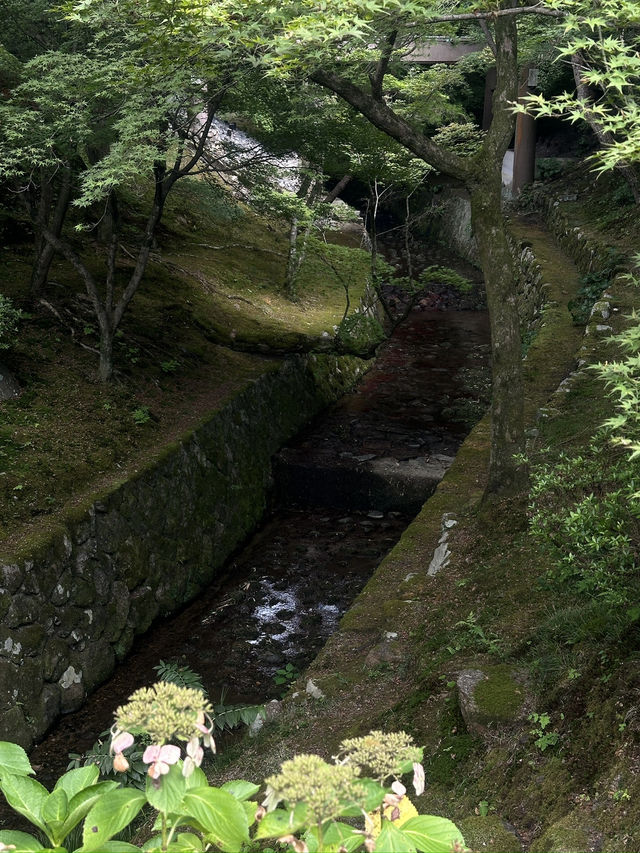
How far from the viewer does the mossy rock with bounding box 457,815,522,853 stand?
3656mm

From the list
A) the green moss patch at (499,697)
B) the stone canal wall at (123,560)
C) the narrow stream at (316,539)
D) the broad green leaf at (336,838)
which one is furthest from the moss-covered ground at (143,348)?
the broad green leaf at (336,838)

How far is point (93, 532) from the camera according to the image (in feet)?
31.2

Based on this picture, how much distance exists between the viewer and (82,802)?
7.00 feet

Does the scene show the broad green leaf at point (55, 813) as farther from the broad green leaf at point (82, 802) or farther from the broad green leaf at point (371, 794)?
the broad green leaf at point (371, 794)

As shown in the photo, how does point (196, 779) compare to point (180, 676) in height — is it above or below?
above

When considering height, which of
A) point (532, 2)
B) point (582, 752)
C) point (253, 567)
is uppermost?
point (532, 2)

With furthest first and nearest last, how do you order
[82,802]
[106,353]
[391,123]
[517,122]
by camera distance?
[517,122] < [106,353] < [391,123] < [82,802]

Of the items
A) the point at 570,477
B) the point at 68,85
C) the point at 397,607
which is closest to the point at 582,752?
the point at 570,477

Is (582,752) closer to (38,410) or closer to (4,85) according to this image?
(38,410)

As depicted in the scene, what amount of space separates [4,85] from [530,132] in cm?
1360

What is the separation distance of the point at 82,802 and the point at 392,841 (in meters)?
0.85

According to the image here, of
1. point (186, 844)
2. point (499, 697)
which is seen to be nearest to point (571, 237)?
point (499, 697)

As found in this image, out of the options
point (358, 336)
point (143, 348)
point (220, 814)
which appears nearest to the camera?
point (220, 814)

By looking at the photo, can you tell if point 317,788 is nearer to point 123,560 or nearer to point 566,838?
point 566,838
